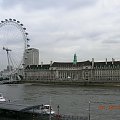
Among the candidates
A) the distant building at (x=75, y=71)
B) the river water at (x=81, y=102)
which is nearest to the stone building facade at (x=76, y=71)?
the distant building at (x=75, y=71)

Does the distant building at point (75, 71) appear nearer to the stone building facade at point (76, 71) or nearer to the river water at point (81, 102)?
the stone building facade at point (76, 71)

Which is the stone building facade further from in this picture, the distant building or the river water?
the river water

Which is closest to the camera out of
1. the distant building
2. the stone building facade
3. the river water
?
the river water

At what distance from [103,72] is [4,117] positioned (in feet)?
363

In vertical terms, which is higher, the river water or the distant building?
the distant building

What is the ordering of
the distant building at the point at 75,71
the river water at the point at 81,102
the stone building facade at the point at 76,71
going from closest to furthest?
the river water at the point at 81,102 < the stone building facade at the point at 76,71 < the distant building at the point at 75,71

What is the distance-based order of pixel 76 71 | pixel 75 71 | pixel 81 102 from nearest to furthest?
pixel 81 102, pixel 76 71, pixel 75 71

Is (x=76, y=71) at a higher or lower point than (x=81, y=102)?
higher

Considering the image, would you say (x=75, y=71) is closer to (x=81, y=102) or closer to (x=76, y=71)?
(x=76, y=71)

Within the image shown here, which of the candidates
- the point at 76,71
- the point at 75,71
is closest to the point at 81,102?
the point at 76,71

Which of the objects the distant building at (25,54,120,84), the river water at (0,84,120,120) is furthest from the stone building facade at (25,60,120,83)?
the river water at (0,84,120,120)

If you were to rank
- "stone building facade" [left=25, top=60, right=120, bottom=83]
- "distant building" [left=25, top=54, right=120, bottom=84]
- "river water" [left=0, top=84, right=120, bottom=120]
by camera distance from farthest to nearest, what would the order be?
"distant building" [left=25, top=54, right=120, bottom=84]
"stone building facade" [left=25, top=60, right=120, bottom=83]
"river water" [left=0, top=84, right=120, bottom=120]

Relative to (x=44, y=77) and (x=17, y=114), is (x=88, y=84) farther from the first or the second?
(x=17, y=114)

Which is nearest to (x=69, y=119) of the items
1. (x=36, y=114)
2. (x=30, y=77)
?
(x=36, y=114)
